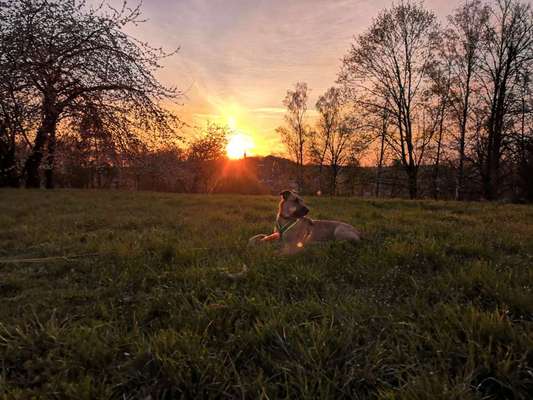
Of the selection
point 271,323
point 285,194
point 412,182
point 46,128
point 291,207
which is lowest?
point 271,323

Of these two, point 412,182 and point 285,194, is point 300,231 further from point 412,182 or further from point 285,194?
point 412,182

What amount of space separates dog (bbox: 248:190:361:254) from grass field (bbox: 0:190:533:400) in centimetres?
55

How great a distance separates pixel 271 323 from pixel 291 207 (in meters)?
3.92

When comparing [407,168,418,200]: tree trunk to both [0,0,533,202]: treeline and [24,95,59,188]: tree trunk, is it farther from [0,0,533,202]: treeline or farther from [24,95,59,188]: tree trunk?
[24,95,59,188]: tree trunk

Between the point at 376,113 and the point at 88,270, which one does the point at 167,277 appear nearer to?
the point at 88,270

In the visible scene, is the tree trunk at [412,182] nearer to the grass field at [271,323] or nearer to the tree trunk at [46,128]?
the grass field at [271,323]

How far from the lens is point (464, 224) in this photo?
25.5 feet

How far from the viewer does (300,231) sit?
18.8 ft

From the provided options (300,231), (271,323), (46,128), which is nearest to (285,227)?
(300,231)

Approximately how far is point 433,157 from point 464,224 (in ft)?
80.0

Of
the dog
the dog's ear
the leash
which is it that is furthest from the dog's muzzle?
the dog's ear

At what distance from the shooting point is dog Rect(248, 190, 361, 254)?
545 centimetres

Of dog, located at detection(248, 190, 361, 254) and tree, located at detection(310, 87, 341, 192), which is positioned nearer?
dog, located at detection(248, 190, 361, 254)

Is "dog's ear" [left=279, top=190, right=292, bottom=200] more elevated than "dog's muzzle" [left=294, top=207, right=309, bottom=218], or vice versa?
"dog's ear" [left=279, top=190, right=292, bottom=200]
